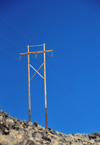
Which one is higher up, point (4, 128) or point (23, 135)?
point (4, 128)

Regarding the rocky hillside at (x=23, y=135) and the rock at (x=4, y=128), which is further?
the rock at (x=4, y=128)

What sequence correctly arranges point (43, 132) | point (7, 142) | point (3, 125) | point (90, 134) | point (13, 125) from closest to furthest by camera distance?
point (7, 142)
point (3, 125)
point (13, 125)
point (43, 132)
point (90, 134)

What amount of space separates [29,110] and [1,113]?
5834 mm

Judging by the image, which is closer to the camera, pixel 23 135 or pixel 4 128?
pixel 4 128

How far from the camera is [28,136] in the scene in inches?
821

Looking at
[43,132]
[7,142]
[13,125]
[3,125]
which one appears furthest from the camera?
[43,132]

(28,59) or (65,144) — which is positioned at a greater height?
(28,59)

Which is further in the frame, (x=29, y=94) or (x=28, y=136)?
(x=29, y=94)

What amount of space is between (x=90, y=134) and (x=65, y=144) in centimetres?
1106

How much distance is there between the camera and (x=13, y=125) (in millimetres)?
22391

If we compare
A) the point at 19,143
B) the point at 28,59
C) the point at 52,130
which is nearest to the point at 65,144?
the point at 52,130

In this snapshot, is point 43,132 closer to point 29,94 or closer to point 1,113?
point 1,113

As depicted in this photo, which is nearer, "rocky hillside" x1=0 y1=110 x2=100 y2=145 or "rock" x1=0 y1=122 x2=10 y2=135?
"rocky hillside" x1=0 y1=110 x2=100 y2=145

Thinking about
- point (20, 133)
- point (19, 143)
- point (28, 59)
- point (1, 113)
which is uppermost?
point (28, 59)
